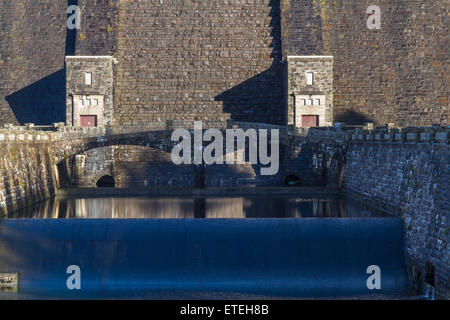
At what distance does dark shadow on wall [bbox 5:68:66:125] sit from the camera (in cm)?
5250

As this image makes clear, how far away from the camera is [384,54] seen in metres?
53.2

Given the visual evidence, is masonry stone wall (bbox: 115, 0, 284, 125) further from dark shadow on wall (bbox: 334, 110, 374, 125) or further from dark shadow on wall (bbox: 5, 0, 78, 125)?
dark shadow on wall (bbox: 5, 0, 78, 125)

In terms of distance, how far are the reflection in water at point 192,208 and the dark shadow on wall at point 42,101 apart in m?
14.3

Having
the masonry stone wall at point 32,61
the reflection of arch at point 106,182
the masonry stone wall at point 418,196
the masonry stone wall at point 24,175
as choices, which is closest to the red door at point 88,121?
the reflection of arch at point 106,182

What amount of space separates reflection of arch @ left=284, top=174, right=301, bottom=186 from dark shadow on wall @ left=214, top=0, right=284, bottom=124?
15.5 ft

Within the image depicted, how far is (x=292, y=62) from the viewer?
4719 cm

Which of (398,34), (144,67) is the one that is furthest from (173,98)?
(398,34)

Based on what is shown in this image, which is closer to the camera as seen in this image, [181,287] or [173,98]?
[181,287]

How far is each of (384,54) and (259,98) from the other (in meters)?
12.6

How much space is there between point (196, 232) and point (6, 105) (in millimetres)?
32110

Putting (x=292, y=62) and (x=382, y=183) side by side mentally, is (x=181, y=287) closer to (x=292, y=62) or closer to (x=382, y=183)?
(x=382, y=183)

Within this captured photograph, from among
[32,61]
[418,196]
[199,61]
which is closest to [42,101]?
[32,61]

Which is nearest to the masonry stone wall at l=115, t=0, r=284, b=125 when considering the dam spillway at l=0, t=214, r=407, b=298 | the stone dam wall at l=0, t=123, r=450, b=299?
the stone dam wall at l=0, t=123, r=450, b=299
